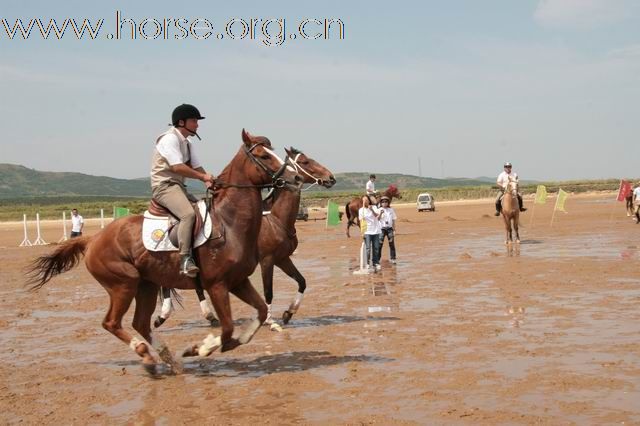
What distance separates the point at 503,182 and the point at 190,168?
19.3 m

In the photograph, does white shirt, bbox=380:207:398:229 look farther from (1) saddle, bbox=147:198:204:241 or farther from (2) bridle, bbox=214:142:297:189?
(1) saddle, bbox=147:198:204:241

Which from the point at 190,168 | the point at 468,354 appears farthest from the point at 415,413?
the point at 190,168

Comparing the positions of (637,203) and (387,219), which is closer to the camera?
(387,219)

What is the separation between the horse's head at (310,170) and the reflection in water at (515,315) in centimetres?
357

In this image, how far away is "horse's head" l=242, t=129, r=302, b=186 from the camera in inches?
360

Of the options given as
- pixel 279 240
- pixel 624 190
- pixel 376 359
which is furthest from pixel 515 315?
pixel 624 190

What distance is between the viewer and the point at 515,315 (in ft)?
38.6

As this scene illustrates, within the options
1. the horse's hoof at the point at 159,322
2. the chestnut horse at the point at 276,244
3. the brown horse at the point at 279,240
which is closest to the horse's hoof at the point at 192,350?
the chestnut horse at the point at 276,244

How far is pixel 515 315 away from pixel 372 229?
827 cm

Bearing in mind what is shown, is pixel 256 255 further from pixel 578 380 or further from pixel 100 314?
pixel 100 314

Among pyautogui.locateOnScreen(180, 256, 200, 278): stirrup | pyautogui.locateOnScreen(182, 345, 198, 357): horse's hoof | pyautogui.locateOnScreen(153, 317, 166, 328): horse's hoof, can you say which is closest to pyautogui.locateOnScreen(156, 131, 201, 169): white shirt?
pyautogui.locateOnScreen(180, 256, 200, 278): stirrup

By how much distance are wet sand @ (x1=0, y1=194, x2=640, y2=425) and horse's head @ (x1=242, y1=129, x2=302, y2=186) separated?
2222mm

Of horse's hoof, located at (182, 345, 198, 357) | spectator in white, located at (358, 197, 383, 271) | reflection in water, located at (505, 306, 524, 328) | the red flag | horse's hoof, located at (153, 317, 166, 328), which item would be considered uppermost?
the red flag

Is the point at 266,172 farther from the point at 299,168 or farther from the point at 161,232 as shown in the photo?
the point at 161,232
